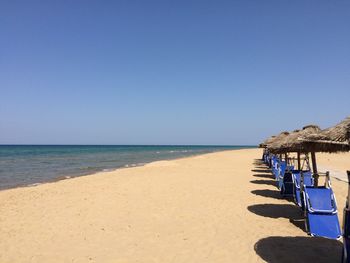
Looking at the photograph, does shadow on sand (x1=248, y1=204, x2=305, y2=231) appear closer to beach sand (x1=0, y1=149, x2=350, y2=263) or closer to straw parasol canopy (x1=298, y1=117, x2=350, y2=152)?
beach sand (x1=0, y1=149, x2=350, y2=263)

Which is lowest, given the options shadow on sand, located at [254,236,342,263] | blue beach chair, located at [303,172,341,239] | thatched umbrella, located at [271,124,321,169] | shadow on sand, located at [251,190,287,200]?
shadow on sand, located at [254,236,342,263]

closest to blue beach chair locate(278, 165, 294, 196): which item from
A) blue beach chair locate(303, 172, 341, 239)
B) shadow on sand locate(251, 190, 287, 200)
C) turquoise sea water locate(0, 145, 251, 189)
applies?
shadow on sand locate(251, 190, 287, 200)

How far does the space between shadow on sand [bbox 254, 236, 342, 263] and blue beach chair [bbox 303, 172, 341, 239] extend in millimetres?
145

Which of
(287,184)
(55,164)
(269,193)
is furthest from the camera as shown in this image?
(55,164)

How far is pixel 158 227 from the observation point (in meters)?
6.69

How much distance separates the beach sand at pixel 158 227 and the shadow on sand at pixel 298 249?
0.02m

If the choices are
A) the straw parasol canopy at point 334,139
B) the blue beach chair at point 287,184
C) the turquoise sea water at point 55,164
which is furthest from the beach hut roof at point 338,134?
the turquoise sea water at point 55,164

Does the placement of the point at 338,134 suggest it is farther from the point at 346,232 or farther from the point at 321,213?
the point at 321,213

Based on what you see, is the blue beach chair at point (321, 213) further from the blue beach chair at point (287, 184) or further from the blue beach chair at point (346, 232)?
the blue beach chair at point (287, 184)

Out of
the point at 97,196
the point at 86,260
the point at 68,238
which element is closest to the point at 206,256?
the point at 86,260

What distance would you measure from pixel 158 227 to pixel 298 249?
108 inches

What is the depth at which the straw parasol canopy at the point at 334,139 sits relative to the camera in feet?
14.9

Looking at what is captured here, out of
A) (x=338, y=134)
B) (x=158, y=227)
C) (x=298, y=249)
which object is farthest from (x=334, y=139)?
(x=158, y=227)

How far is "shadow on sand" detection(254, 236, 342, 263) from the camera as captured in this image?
4.95 meters
